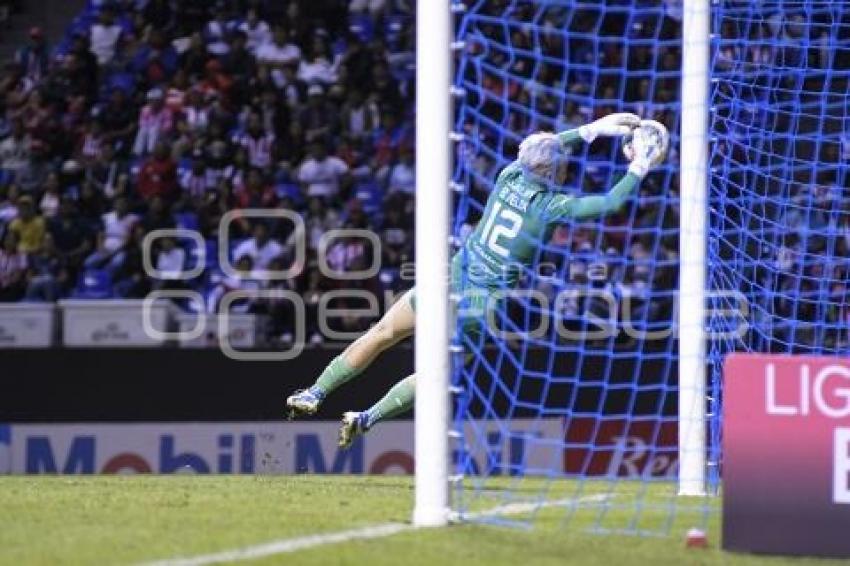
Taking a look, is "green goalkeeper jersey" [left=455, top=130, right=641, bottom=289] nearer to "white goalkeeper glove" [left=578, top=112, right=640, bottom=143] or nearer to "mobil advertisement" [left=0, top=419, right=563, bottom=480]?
"white goalkeeper glove" [left=578, top=112, right=640, bottom=143]

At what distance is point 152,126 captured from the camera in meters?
19.9

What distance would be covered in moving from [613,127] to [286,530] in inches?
129

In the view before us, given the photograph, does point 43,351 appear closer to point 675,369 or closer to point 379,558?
point 675,369

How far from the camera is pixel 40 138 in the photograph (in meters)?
20.2

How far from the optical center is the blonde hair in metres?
9.80

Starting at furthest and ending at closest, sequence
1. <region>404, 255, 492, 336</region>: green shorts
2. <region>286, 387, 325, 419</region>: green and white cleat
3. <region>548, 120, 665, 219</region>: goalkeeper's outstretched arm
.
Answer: <region>286, 387, 325, 419</region>: green and white cleat
<region>548, 120, 665, 219</region>: goalkeeper's outstretched arm
<region>404, 255, 492, 336</region>: green shorts

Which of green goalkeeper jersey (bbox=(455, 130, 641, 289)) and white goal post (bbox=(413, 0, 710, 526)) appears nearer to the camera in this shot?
white goal post (bbox=(413, 0, 710, 526))

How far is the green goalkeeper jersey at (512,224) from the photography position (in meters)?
9.81

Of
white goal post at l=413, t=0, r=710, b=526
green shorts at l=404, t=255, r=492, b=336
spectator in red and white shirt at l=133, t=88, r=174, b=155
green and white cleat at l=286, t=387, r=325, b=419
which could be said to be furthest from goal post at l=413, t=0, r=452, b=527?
spectator in red and white shirt at l=133, t=88, r=174, b=155

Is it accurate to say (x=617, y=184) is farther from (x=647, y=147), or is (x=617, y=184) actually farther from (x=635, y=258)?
(x=635, y=258)

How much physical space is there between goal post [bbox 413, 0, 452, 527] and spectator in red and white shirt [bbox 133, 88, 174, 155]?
489 inches

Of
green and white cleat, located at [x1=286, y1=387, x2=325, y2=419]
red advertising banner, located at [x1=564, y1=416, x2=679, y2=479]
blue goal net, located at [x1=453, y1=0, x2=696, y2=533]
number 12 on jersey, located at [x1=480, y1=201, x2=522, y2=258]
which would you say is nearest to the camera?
number 12 on jersey, located at [x1=480, y1=201, x2=522, y2=258]

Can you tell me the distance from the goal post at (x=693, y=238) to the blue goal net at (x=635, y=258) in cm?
20

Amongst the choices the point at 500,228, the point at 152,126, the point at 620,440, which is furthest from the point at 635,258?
the point at 500,228
